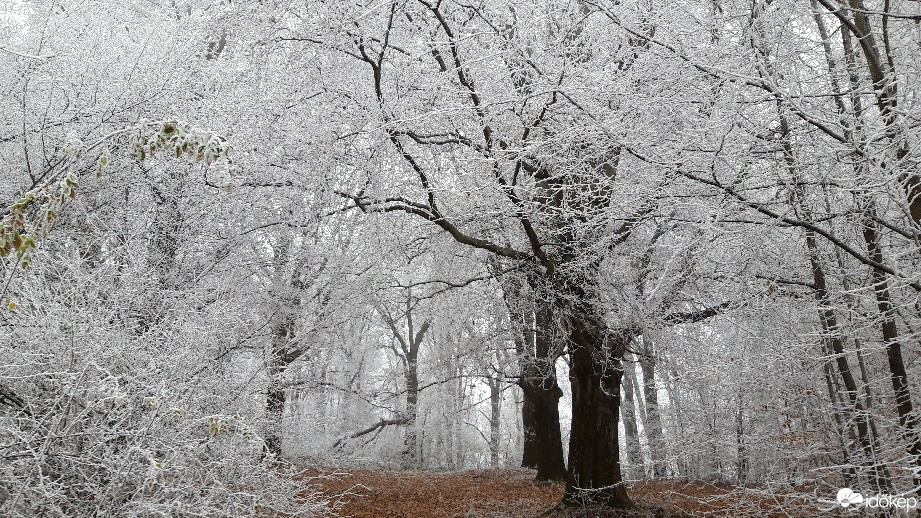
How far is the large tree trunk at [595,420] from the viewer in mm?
7801

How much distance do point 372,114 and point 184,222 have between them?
2727mm

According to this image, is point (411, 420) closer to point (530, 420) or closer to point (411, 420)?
point (411, 420)

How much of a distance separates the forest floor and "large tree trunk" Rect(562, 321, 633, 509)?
0.32 metres

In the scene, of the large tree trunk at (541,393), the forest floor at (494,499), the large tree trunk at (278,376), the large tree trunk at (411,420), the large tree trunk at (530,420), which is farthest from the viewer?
the large tree trunk at (411,420)

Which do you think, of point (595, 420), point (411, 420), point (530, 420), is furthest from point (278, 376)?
point (411, 420)

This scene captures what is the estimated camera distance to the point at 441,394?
2167cm

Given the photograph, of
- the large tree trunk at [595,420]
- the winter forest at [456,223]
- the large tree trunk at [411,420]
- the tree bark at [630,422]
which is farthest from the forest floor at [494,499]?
the large tree trunk at [411,420]

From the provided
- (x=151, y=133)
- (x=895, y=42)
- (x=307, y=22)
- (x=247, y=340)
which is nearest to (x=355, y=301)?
(x=247, y=340)

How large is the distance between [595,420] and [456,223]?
3.04 metres

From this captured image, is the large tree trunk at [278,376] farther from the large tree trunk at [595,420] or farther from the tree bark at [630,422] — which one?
the tree bark at [630,422]

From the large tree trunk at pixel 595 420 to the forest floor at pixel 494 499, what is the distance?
1.06 feet

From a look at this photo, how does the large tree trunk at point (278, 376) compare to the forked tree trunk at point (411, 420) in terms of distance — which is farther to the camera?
the forked tree trunk at point (411, 420)

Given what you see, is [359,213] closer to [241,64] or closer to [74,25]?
[241,64]

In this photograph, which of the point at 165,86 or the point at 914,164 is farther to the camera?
the point at 165,86
